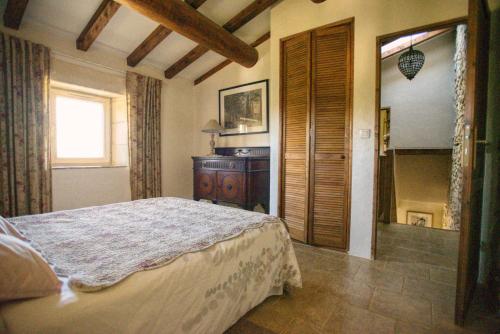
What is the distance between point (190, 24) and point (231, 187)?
1.99 metres

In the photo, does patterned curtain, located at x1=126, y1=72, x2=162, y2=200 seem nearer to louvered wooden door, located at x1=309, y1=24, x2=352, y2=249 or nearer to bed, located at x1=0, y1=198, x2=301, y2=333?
bed, located at x1=0, y1=198, x2=301, y2=333

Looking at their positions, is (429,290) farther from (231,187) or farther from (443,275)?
(231,187)

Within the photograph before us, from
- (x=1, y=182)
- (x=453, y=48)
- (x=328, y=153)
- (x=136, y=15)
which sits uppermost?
(x=453, y=48)

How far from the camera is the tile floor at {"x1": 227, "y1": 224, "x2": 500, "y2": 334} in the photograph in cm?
137

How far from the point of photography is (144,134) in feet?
11.5

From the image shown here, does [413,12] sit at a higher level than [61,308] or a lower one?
higher

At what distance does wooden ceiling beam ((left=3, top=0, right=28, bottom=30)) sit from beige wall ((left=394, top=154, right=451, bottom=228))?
5990 millimetres

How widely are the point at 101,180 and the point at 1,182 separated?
36.8 inches

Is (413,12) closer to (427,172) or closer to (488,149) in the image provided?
(488,149)

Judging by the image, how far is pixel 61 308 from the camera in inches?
26.8

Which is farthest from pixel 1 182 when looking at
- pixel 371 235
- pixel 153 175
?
pixel 371 235

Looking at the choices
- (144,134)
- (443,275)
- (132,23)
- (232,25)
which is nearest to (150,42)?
(132,23)

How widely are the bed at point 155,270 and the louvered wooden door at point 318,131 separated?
1131 mm

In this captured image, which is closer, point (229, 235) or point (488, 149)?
point (229, 235)
